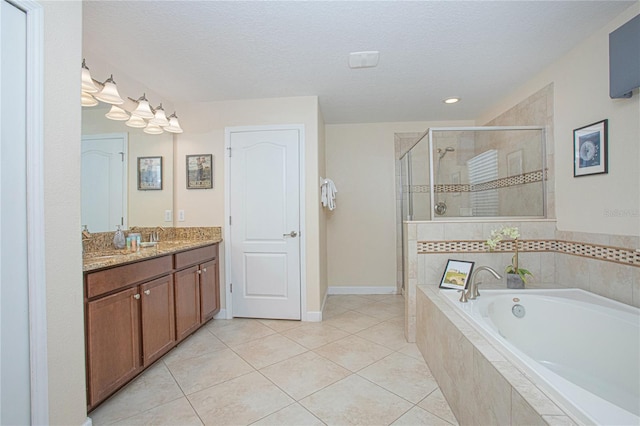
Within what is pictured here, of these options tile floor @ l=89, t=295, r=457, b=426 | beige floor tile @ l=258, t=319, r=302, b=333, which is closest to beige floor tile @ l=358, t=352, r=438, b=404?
tile floor @ l=89, t=295, r=457, b=426

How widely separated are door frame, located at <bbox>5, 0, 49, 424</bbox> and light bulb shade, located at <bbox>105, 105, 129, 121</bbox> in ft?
3.53

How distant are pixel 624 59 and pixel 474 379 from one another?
2.02 metres

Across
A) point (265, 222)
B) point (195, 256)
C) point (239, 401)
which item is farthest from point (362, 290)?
point (239, 401)

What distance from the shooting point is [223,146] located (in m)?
2.97

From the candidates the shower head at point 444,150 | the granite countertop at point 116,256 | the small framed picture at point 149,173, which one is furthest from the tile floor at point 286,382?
the shower head at point 444,150

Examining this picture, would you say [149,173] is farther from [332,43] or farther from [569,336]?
[569,336]

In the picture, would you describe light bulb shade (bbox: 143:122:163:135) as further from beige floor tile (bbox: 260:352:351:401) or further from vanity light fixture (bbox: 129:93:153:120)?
beige floor tile (bbox: 260:352:351:401)

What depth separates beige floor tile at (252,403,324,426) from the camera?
1463mm

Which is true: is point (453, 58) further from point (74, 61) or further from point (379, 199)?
point (74, 61)

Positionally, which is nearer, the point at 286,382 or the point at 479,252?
the point at 286,382

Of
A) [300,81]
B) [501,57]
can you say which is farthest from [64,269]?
[501,57]

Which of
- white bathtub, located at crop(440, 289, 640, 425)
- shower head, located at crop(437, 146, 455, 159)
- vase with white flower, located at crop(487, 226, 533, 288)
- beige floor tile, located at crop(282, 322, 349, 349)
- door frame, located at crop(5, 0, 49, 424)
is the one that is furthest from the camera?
shower head, located at crop(437, 146, 455, 159)

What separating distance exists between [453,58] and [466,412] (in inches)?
92.9

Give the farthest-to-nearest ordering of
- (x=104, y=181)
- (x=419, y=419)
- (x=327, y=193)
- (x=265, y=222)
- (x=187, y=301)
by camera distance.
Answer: (x=327, y=193)
(x=265, y=222)
(x=187, y=301)
(x=104, y=181)
(x=419, y=419)
